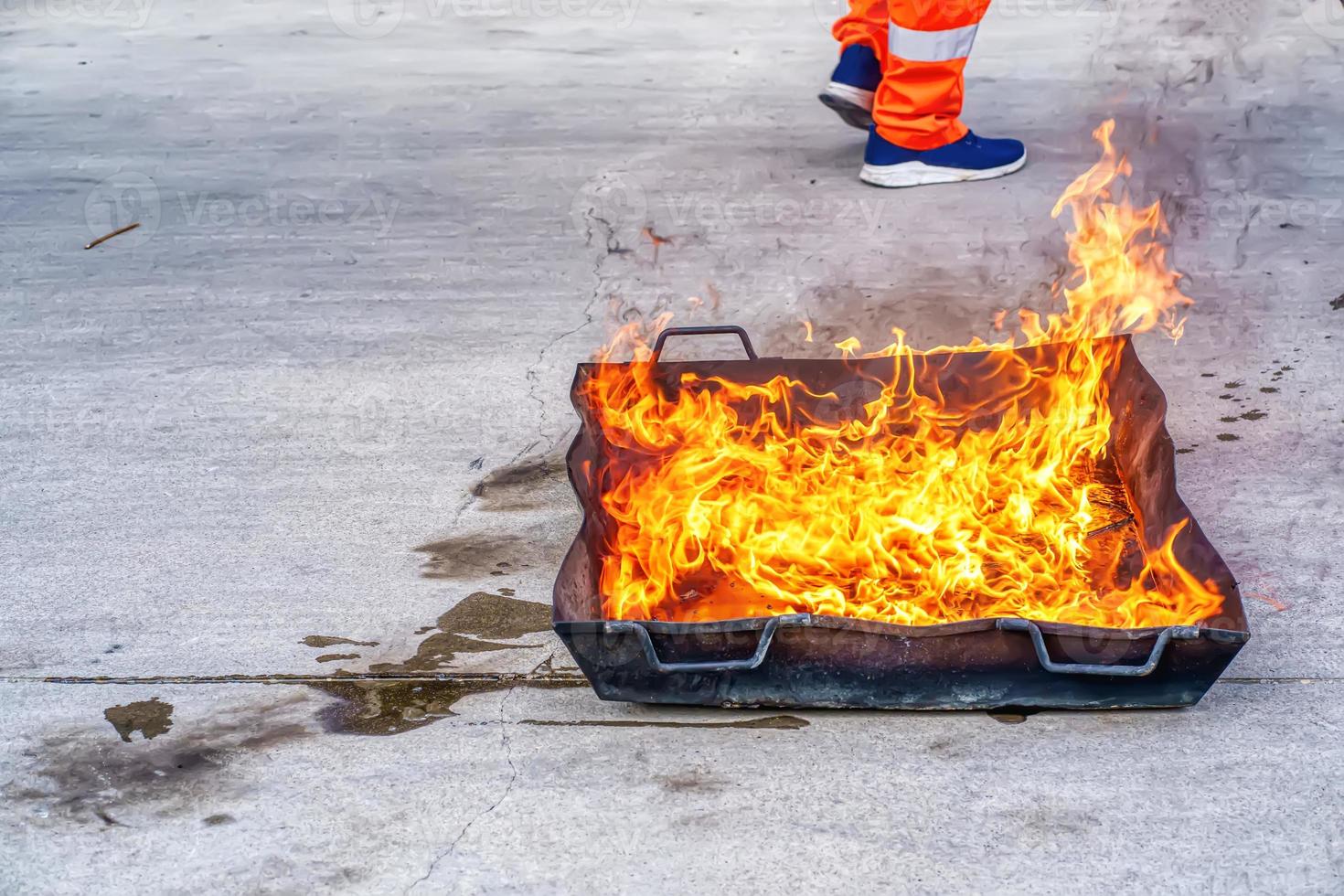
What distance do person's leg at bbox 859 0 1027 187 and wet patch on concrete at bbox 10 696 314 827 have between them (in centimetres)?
335

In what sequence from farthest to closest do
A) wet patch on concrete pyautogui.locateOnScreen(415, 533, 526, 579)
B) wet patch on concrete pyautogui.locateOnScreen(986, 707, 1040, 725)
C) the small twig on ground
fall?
the small twig on ground, wet patch on concrete pyautogui.locateOnScreen(415, 533, 526, 579), wet patch on concrete pyautogui.locateOnScreen(986, 707, 1040, 725)

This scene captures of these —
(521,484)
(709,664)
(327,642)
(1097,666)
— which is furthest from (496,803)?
(521,484)

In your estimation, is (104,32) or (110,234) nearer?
(110,234)

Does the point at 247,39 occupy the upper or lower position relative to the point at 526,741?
upper

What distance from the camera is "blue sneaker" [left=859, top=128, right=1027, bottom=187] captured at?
509 centimetres

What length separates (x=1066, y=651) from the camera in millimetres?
2336

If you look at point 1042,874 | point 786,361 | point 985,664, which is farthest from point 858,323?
point 1042,874

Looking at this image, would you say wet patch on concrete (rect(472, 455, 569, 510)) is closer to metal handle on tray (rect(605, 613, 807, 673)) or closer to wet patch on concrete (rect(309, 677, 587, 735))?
wet patch on concrete (rect(309, 677, 587, 735))

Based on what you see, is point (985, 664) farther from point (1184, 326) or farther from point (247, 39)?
point (247, 39)

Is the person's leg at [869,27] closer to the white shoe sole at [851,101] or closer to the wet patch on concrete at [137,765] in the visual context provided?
the white shoe sole at [851,101]

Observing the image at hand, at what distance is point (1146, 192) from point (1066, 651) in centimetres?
315

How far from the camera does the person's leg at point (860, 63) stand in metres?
5.21

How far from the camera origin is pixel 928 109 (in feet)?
16.3

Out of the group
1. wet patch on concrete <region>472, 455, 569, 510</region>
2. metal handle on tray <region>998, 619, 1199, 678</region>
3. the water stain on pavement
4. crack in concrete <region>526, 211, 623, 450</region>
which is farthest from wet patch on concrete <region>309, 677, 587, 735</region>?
crack in concrete <region>526, 211, 623, 450</region>
